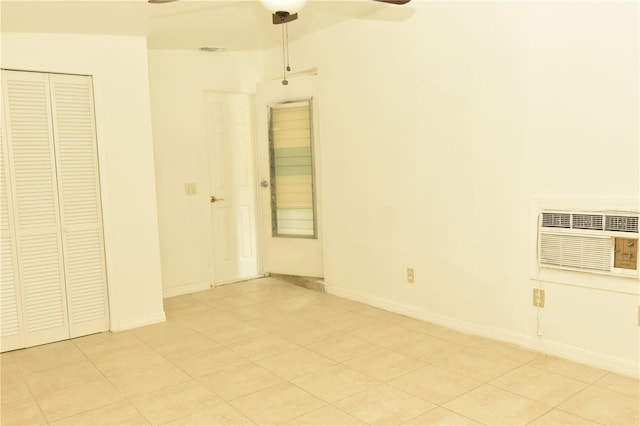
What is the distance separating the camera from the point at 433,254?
3.89 metres

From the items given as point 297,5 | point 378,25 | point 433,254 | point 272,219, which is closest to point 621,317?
point 433,254

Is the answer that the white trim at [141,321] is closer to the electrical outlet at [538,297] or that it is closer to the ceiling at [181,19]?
the ceiling at [181,19]

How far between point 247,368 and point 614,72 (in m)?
2.76

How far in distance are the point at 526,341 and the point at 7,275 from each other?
362cm

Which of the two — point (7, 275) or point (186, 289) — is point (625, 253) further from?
point (7, 275)

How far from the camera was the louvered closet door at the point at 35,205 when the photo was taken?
3.62 m

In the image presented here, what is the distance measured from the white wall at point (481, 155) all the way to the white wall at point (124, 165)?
5.35 feet

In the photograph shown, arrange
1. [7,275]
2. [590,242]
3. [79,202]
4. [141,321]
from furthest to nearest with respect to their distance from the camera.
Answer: [141,321] → [79,202] → [7,275] → [590,242]

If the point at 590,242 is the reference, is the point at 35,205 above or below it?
above

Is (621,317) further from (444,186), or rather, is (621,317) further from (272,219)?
(272,219)

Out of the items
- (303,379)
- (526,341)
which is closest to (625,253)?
(526,341)

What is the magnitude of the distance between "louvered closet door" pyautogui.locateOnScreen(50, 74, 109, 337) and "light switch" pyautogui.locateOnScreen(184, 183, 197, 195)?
121 cm

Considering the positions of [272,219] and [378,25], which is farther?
[272,219]

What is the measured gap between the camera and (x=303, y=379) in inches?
119
